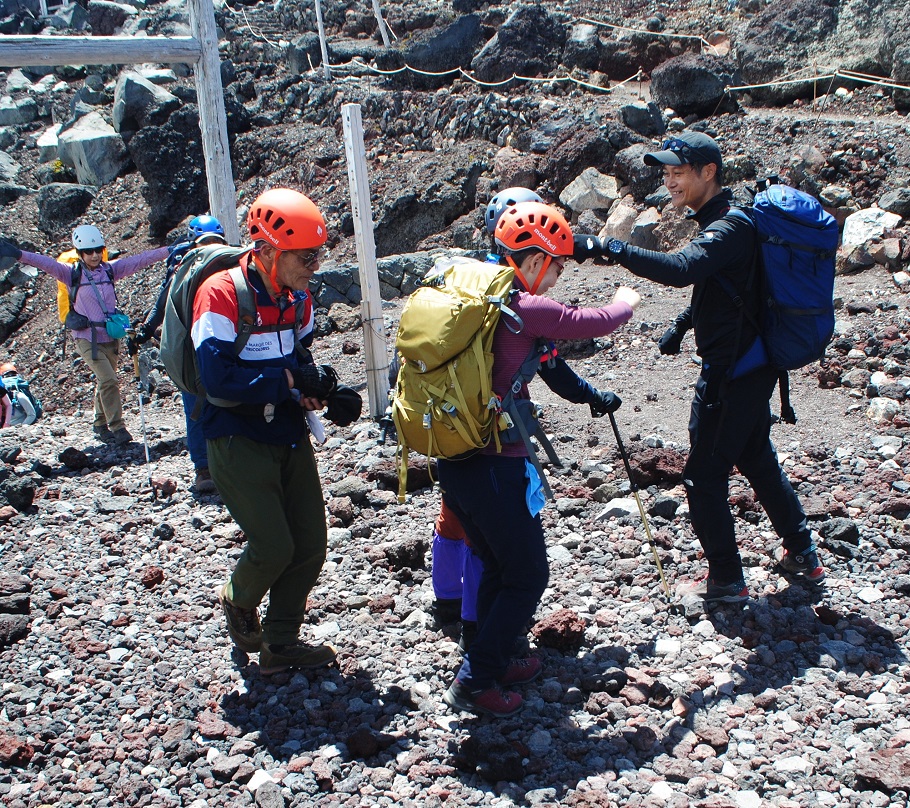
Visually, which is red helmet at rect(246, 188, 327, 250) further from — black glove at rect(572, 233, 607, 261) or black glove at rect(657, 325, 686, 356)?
black glove at rect(657, 325, 686, 356)

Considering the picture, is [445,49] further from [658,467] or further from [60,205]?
[658,467]

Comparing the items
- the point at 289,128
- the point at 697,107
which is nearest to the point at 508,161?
the point at 697,107

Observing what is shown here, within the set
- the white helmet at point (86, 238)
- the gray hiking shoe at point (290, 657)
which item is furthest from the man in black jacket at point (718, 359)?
the white helmet at point (86, 238)

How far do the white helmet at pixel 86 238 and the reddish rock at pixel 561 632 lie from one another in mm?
6206

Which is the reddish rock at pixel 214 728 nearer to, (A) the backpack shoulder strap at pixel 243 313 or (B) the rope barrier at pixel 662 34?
(A) the backpack shoulder strap at pixel 243 313

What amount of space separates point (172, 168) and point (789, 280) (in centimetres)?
1690

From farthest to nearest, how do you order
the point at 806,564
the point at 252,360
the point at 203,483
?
the point at 203,483 < the point at 806,564 < the point at 252,360

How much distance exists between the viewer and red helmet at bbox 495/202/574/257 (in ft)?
12.2

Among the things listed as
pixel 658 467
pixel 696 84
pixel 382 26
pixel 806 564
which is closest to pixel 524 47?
pixel 696 84

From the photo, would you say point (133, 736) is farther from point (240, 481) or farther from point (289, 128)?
point (289, 128)

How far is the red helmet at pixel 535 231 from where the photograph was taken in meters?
3.73

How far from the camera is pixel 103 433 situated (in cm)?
926

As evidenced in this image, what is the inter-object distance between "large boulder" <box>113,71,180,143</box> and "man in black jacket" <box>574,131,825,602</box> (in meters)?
17.9

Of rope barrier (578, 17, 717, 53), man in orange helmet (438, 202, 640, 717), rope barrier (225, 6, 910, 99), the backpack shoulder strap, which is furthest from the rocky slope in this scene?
rope barrier (578, 17, 717, 53)
